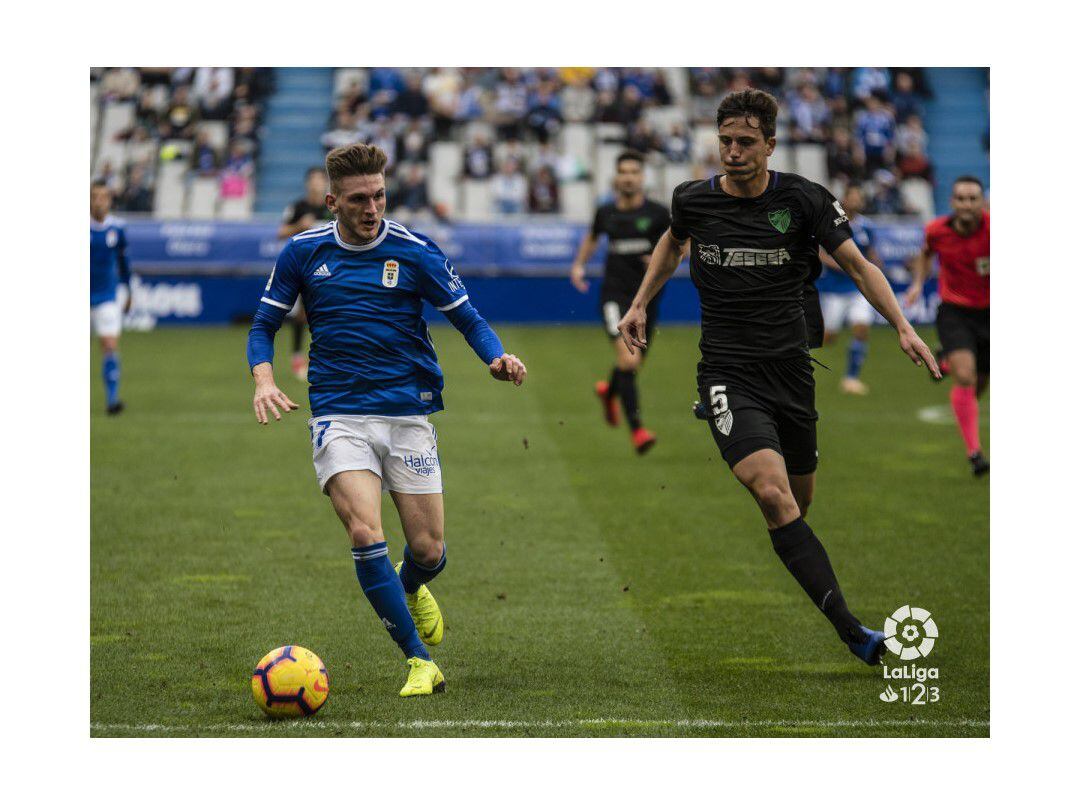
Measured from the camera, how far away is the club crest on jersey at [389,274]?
20.4 ft

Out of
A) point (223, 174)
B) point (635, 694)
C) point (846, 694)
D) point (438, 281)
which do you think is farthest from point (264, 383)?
point (223, 174)

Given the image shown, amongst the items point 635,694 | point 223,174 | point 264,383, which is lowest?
point 635,694

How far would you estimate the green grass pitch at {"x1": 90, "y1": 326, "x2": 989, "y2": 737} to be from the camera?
598cm

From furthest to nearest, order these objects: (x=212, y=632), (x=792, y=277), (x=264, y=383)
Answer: (x=212, y=632), (x=792, y=277), (x=264, y=383)

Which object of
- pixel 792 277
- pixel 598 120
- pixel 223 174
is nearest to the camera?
pixel 792 277

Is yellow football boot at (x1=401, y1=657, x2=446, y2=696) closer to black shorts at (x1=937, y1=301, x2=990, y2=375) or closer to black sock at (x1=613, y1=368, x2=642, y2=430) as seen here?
black sock at (x1=613, y1=368, x2=642, y2=430)

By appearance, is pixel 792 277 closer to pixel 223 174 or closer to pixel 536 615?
Answer: pixel 536 615

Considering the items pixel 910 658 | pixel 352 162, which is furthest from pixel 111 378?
pixel 910 658

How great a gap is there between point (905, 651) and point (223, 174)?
850 inches

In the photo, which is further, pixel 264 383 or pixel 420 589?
pixel 420 589

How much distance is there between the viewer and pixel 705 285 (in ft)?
21.7

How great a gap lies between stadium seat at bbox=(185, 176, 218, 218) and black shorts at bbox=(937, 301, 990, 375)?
1594cm

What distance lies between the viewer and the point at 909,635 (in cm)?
643

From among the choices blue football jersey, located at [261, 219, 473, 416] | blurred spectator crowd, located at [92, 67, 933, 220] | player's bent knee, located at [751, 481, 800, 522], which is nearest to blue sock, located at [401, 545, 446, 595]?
blue football jersey, located at [261, 219, 473, 416]
